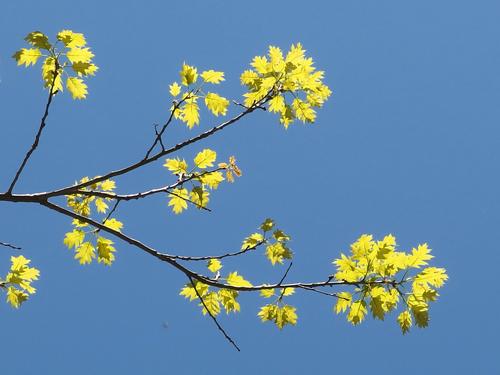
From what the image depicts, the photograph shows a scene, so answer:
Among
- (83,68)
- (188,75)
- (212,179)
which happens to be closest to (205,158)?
(212,179)

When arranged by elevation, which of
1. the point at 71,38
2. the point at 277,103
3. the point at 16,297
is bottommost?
the point at 16,297

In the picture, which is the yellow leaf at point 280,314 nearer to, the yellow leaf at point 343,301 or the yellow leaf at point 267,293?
the yellow leaf at point 267,293

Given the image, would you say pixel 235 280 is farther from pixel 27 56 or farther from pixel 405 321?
pixel 27 56

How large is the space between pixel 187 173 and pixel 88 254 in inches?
46.3

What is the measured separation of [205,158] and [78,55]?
129cm

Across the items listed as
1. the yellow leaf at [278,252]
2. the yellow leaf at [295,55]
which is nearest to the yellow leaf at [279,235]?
the yellow leaf at [278,252]

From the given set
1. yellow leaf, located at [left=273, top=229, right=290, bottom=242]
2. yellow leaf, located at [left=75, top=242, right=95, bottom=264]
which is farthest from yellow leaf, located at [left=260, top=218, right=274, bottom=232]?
yellow leaf, located at [left=75, top=242, right=95, bottom=264]

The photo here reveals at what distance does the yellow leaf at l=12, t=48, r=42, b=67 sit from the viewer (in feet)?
15.4

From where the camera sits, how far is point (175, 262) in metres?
4.80

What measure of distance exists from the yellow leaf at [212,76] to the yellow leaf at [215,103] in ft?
0.46

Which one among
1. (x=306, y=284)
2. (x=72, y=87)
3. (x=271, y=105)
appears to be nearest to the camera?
(x=306, y=284)

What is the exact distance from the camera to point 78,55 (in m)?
4.71

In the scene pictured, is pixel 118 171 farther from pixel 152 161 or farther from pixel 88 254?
pixel 88 254

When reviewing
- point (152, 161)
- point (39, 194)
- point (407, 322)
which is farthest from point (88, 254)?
point (407, 322)
